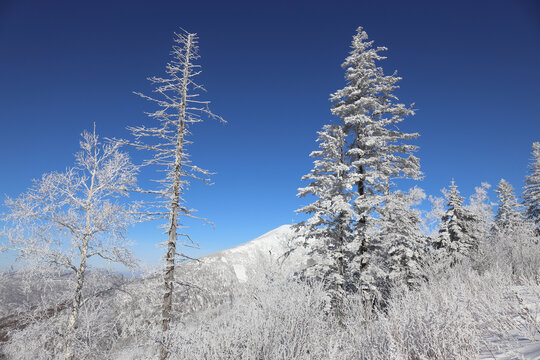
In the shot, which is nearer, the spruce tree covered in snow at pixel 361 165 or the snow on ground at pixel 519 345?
the snow on ground at pixel 519 345

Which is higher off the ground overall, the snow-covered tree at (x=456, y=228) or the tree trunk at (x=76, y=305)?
the snow-covered tree at (x=456, y=228)

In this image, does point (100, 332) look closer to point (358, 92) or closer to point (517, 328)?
point (517, 328)

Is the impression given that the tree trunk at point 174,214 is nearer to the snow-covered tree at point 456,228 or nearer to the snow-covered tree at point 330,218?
the snow-covered tree at point 330,218

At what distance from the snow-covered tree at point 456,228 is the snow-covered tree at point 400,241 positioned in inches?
299

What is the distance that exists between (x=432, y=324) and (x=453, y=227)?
2253 cm

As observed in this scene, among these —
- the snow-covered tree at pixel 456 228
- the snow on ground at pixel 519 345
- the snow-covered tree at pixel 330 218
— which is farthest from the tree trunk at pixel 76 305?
the snow-covered tree at pixel 456 228

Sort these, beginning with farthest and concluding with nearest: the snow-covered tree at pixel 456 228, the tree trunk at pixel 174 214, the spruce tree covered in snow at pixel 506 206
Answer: the spruce tree covered in snow at pixel 506 206 → the snow-covered tree at pixel 456 228 → the tree trunk at pixel 174 214

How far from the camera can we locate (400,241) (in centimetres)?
1465

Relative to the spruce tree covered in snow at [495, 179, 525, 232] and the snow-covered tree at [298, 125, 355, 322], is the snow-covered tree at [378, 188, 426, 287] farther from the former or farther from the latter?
the spruce tree covered in snow at [495, 179, 525, 232]

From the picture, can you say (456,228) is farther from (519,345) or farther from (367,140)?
(519,345)

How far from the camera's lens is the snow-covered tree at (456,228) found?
69.3ft

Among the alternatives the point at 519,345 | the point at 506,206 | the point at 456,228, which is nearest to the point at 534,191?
the point at 506,206

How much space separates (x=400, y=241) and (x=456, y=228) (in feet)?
35.8

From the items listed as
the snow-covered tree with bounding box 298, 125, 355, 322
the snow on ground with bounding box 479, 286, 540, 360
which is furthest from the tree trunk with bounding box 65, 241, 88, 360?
the snow on ground with bounding box 479, 286, 540, 360
